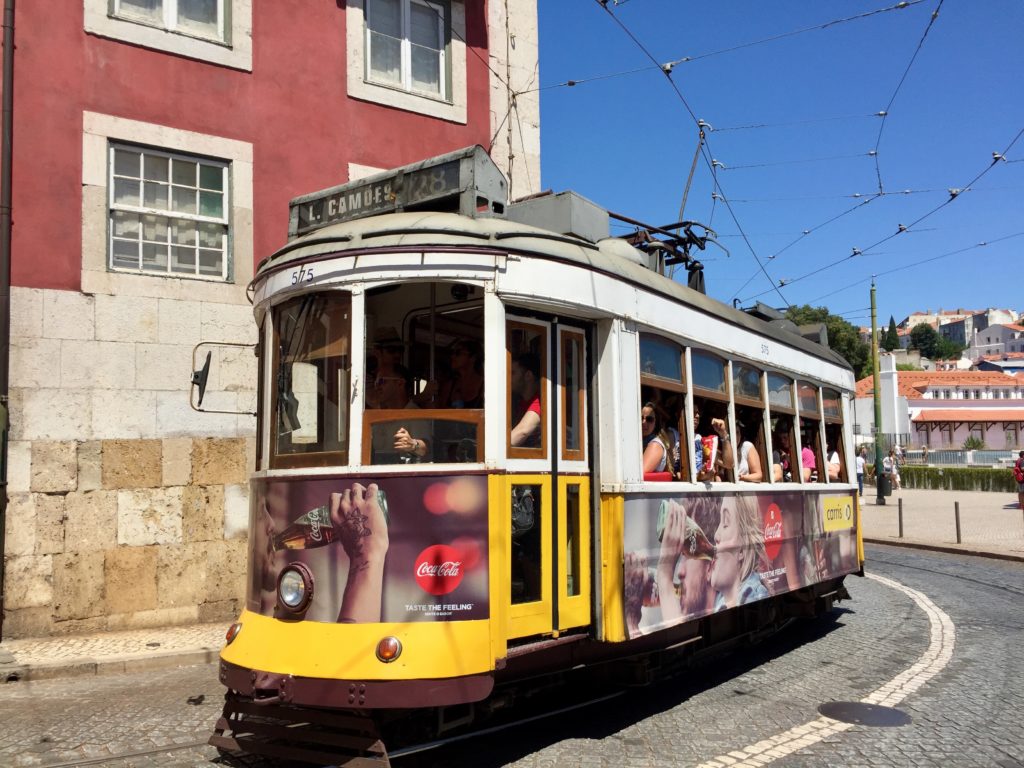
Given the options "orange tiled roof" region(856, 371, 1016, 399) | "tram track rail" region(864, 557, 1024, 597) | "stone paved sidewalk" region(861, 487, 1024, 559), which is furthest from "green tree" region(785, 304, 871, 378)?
"tram track rail" region(864, 557, 1024, 597)

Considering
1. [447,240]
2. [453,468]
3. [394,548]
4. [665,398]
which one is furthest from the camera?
[665,398]

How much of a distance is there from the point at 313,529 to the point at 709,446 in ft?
10.9

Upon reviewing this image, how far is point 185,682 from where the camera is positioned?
25.3 ft

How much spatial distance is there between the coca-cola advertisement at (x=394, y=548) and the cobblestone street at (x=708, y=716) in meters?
1.07

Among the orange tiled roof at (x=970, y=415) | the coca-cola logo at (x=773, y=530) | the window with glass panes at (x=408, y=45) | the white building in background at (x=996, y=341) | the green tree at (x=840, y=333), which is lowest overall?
the coca-cola logo at (x=773, y=530)

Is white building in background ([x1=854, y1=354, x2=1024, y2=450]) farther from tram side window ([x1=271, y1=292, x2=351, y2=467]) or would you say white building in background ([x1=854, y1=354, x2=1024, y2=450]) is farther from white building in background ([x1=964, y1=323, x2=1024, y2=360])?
white building in background ([x1=964, y1=323, x2=1024, y2=360])

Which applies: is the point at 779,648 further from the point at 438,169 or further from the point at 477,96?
the point at 477,96

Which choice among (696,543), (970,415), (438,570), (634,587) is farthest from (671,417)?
(970,415)

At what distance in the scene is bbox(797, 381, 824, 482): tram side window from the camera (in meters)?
9.10

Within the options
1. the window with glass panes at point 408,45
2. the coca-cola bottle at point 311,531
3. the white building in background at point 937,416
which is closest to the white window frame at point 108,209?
the window with glass panes at point 408,45

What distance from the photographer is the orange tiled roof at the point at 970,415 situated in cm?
6625

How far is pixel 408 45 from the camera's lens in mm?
12742

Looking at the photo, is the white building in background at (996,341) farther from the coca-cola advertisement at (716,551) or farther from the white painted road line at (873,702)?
the coca-cola advertisement at (716,551)

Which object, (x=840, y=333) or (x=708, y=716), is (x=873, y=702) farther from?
(x=840, y=333)
